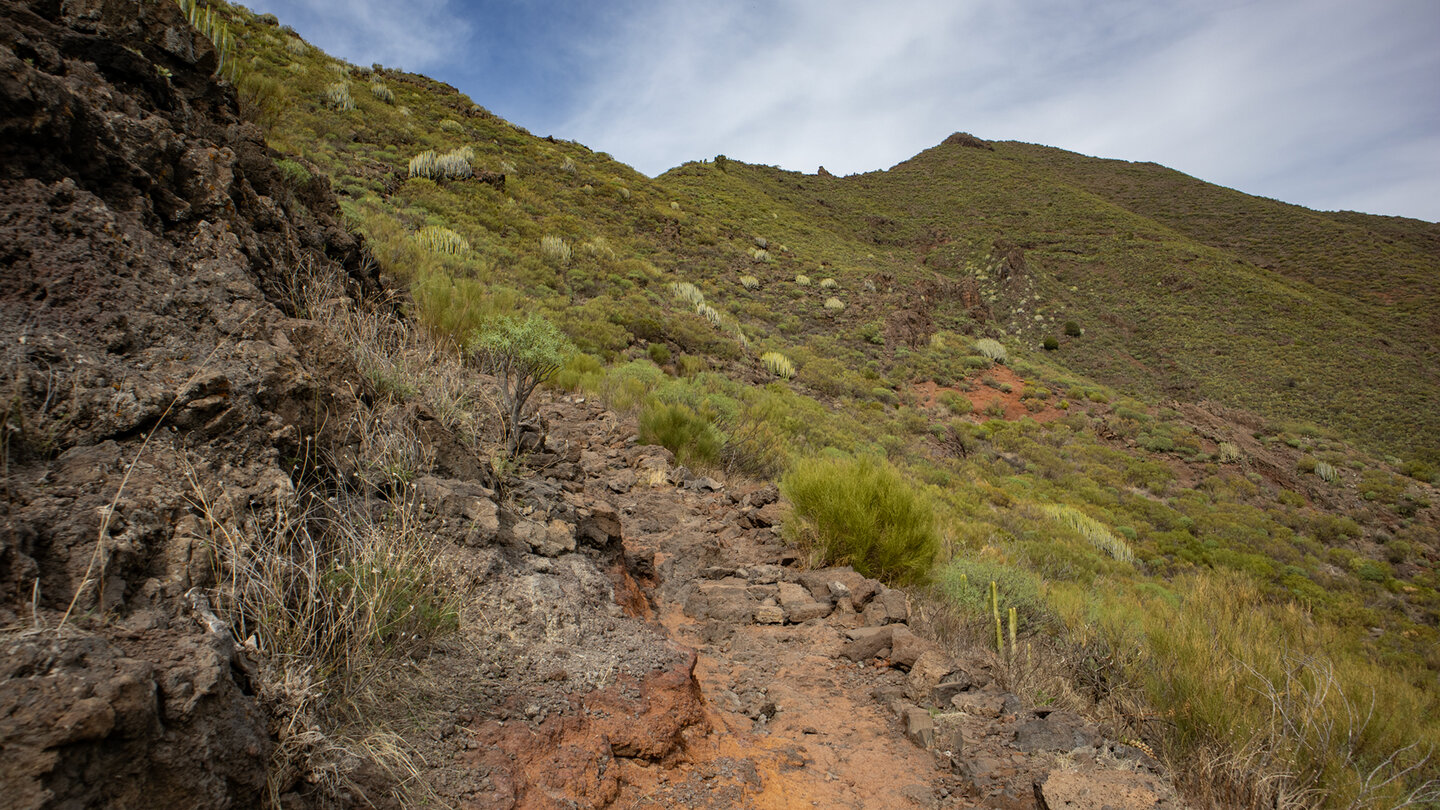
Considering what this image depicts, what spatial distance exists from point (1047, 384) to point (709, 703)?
76.9ft

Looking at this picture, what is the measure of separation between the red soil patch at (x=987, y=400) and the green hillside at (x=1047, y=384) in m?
0.15

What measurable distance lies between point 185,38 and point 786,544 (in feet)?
17.2

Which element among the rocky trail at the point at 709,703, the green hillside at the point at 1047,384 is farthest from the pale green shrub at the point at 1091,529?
the rocky trail at the point at 709,703

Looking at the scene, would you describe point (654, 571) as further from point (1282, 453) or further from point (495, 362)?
point (1282, 453)

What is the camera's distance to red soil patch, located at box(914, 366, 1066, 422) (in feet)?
62.7

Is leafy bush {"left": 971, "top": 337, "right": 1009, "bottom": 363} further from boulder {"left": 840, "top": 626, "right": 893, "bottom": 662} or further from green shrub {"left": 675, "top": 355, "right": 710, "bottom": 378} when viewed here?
boulder {"left": 840, "top": 626, "right": 893, "bottom": 662}

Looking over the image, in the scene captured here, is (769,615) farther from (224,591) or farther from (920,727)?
(224,591)

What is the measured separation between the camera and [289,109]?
14156 millimetres

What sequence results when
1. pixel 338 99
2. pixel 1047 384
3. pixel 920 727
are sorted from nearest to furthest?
1. pixel 920 727
2. pixel 338 99
3. pixel 1047 384

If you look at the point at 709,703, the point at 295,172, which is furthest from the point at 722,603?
the point at 295,172

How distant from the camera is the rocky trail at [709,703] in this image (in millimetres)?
1990

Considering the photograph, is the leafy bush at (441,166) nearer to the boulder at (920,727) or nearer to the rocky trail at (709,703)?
the rocky trail at (709,703)

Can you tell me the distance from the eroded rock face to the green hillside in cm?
102

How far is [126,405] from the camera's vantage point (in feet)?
5.38
